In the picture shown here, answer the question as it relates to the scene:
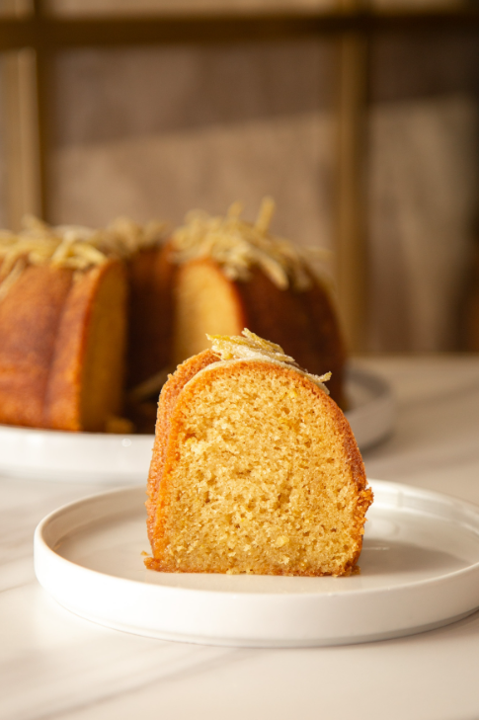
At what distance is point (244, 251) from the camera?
5.15ft

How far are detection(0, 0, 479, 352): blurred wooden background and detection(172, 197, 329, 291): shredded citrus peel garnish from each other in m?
2.11

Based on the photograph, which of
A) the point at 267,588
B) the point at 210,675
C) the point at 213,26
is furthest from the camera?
the point at 213,26

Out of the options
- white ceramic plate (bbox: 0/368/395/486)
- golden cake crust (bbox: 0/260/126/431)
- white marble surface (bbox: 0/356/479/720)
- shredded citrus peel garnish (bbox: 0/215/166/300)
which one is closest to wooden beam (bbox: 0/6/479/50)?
shredded citrus peel garnish (bbox: 0/215/166/300)

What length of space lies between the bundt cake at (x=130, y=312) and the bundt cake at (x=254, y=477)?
0.63 m

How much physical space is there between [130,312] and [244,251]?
0.31m

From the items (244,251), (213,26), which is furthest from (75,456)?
(213,26)

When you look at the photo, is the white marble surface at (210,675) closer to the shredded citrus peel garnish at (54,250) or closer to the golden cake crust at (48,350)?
the golden cake crust at (48,350)

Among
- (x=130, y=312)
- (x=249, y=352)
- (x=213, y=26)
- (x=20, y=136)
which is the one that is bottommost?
(x=130, y=312)

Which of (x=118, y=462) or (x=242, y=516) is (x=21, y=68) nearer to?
(x=118, y=462)

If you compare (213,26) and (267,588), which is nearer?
(267,588)

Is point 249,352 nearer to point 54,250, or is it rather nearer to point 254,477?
point 254,477

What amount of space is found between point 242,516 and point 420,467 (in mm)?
583

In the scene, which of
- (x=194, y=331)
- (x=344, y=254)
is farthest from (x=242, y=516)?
(x=344, y=254)

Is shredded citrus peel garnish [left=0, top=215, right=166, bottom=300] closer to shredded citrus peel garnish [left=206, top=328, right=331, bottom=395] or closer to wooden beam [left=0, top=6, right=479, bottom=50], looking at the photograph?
shredded citrus peel garnish [left=206, top=328, right=331, bottom=395]
